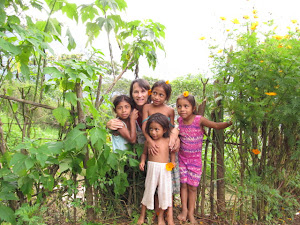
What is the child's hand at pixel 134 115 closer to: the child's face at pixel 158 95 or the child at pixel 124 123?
the child at pixel 124 123

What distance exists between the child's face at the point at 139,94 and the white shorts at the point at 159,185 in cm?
64

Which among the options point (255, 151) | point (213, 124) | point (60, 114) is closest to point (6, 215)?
point (60, 114)

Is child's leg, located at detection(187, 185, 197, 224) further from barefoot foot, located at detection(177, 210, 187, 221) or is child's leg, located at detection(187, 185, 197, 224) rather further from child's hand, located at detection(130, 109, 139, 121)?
child's hand, located at detection(130, 109, 139, 121)

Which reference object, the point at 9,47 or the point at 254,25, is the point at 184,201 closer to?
the point at 254,25

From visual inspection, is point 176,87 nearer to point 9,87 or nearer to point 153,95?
point 153,95

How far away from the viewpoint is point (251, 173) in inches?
93.5

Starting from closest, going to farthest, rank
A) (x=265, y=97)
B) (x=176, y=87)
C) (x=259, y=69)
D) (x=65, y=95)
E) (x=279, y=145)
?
(x=65, y=95), (x=259, y=69), (x=265, y=97), (x=279, y=145), (x=176, y=87)

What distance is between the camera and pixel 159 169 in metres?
2.31

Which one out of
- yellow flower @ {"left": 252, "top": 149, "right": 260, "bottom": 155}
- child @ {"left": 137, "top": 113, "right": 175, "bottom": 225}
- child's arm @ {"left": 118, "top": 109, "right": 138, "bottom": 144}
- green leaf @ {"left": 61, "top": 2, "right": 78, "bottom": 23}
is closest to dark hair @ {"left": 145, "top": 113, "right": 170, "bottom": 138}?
child @ {"left": 137, "top": 113, "right": 175, "bottom": 225}

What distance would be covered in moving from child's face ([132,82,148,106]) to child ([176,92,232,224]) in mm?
353

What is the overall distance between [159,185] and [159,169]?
16cm

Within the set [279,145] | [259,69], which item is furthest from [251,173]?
[259,69]

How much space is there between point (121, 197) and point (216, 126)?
4.17ft

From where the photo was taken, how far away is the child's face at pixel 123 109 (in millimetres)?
2371
